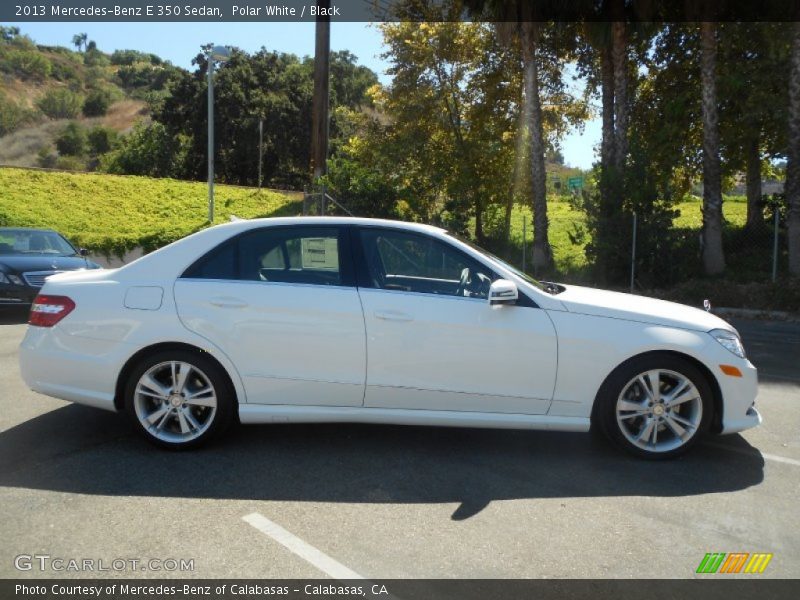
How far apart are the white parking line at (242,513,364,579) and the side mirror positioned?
75.3 inches

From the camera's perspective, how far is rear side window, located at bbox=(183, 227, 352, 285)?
4.95 metres

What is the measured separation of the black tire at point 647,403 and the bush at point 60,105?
111 m

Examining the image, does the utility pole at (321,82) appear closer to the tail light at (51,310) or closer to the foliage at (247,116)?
the tail light at (51,310)

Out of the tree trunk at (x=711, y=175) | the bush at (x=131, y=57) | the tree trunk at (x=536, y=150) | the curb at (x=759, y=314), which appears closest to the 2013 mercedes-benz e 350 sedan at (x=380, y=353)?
the curb at (x=759, y=314)

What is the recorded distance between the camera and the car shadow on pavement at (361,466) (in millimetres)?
4289

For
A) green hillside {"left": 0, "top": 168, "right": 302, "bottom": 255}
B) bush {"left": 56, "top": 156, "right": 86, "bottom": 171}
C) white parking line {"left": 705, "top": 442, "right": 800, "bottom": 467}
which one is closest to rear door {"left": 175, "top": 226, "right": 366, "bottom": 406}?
white parking line {"left": 705, "top": 442, "right": 800, "bottom": 467}

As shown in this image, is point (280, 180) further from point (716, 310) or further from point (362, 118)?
point (716, 310)

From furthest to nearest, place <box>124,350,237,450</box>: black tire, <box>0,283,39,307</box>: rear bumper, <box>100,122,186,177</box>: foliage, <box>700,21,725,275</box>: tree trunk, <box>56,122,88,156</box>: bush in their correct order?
A: <box>56,122,88,156</box>: bush, <box>100,122,186,177</box>: foliage, <box>700,21,725,275</box>: tree trunk, <box>0,283,39,307</box>: rear bumper, <box>124,350,237,450</box>: black tire

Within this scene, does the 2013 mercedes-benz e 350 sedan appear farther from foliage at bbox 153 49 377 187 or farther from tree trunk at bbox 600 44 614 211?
foliage at bbox 153 49 377 187

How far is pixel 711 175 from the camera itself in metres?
15.8

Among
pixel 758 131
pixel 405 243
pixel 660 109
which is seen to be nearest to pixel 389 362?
pixel 405 243

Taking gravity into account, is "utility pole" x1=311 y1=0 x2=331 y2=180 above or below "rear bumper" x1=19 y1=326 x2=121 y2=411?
above
